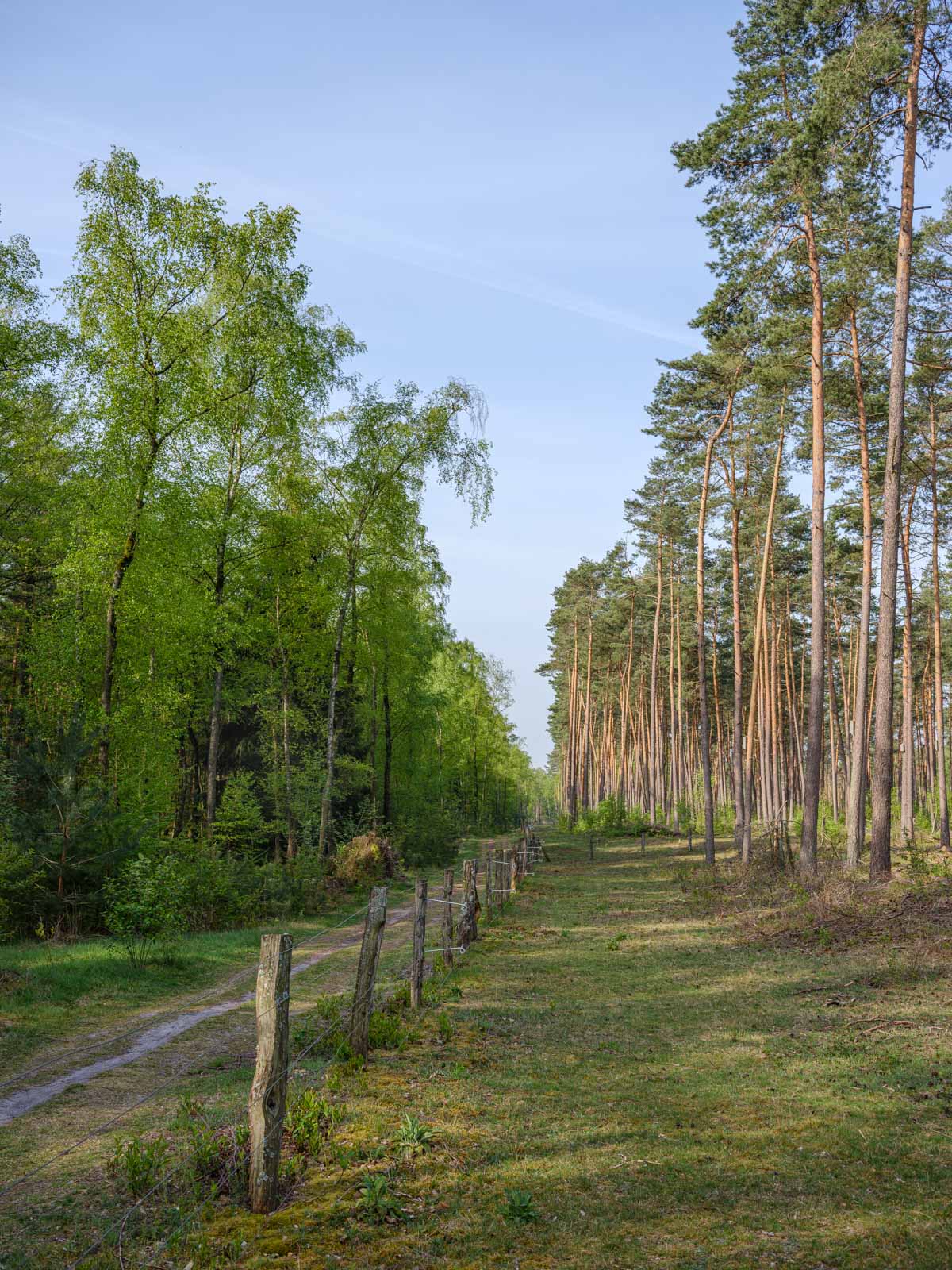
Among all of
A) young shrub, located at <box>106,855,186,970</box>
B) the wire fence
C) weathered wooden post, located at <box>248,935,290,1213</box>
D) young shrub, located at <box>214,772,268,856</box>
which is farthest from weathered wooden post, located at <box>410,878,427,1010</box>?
young shrub, located at <box>214,772,268,856</box>

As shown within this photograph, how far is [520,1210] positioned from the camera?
17.8 ft

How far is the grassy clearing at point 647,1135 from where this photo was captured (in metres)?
5.08

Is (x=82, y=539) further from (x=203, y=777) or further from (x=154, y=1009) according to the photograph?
(x=203, y=777)

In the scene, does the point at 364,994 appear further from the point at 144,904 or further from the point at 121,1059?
the point at 144,904

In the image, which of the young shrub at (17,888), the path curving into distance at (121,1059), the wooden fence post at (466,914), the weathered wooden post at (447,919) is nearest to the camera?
the path curving into distance at (121,1059)

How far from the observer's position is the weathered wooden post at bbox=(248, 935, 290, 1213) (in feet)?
18.0

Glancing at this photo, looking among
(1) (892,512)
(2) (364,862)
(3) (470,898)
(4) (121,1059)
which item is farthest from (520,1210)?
(2) (364,862)

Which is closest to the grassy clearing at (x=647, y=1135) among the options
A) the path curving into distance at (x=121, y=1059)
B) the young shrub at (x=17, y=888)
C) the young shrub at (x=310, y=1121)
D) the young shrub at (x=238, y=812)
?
the young shrub at (x=310, y=1121)

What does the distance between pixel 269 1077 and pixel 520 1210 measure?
Answer: 1.86m

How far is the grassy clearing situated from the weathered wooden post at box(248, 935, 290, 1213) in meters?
0.19

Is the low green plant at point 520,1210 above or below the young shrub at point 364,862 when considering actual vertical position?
above

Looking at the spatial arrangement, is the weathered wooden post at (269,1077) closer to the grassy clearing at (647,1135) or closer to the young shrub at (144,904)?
the grassy clearing at (647,1135)

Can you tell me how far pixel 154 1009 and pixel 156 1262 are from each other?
21.9 ft

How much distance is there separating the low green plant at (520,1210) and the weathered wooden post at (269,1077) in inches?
60.5
